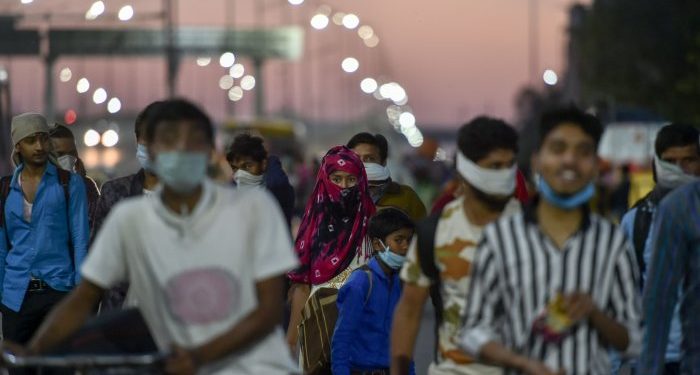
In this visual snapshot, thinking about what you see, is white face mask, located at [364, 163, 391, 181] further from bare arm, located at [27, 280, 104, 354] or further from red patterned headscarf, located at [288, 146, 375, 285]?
bare arm, located at [27, 280, 104, 354]

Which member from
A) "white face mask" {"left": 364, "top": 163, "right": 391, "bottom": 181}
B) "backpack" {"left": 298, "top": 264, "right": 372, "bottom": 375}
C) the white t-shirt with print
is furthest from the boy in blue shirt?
the white t-shirt with print

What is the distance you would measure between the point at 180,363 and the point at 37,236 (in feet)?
17.0

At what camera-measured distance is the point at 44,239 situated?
35.1ft

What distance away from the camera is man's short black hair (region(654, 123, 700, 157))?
32.7 feet

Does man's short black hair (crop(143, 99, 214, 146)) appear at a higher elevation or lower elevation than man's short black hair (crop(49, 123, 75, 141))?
higher

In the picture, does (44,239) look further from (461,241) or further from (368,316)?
(461,241)

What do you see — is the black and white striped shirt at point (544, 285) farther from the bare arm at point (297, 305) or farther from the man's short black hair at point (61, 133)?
the man's short black hair at point (61, 133)

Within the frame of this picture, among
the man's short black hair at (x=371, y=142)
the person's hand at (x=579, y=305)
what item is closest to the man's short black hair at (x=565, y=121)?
the person's hand at (x=579, y=305)

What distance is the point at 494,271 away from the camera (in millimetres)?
5996

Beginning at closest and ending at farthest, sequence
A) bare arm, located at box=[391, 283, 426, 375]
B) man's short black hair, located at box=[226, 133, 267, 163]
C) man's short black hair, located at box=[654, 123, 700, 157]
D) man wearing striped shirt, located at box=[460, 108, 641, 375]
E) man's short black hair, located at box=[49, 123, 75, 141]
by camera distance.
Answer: man wearing striped shirt, located at box=[460, 108, 641, 375] → bare arm, located at box=[391, 283, 426, 375] → man's short black hair, located at box=[654, 123, 700, 157] → man's short black hair, located at box=[226, 133, 267, 163] → man's short black hair, located at box=[49, 123, 75, 141]

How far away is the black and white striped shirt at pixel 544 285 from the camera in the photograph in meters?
5.91

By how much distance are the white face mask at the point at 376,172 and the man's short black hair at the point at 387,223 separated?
1790 mm

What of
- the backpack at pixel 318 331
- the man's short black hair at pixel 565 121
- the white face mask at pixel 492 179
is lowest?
the backpack at pixel 318 331

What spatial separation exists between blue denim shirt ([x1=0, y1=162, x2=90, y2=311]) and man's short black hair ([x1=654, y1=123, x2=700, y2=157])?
121 inches
